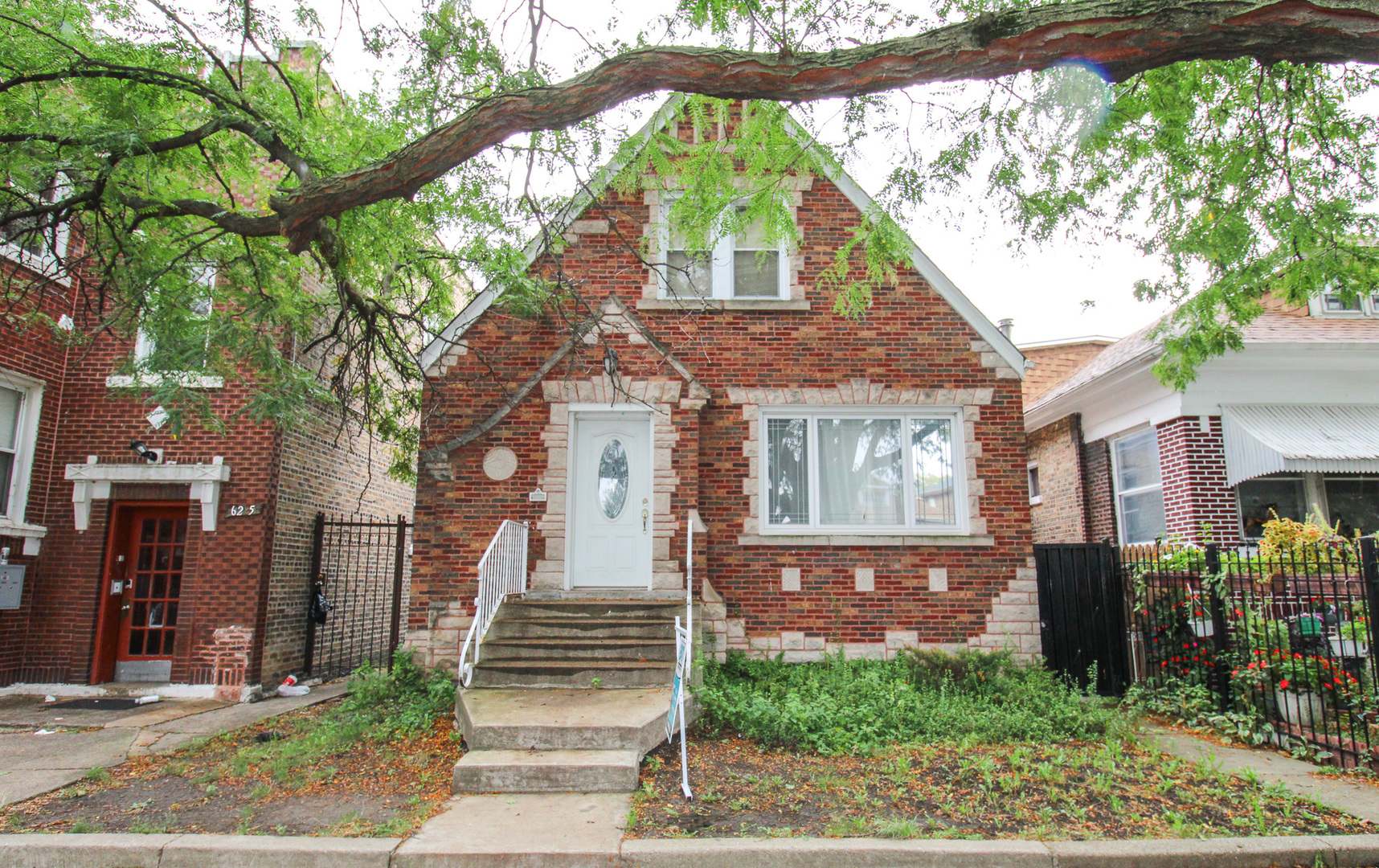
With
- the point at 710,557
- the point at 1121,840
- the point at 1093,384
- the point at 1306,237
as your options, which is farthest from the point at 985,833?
the point at 1093,384

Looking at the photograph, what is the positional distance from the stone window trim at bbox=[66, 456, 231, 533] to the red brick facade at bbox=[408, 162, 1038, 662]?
2.79 metres

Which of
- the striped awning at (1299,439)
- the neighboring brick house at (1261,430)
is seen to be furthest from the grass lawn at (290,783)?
the striped awning at (1299,439)

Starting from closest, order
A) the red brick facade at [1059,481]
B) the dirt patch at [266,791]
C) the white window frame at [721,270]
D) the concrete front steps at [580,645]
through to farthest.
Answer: the dirt patch at [266,791] → the concrete front steps at [580,645] → the white window frame at [721,270] → the red brick facade at [1059,481]

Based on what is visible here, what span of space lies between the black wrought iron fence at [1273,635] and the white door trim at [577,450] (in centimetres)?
550

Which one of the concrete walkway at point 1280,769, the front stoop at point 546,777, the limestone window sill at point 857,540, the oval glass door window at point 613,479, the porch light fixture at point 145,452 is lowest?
the concrete walkway at point 1280,769

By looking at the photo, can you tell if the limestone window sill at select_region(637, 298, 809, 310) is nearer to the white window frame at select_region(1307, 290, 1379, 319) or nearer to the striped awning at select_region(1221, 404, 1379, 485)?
the striped awning at select_region(1221, 404, 1379, 485)

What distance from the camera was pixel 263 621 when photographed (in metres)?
9.77

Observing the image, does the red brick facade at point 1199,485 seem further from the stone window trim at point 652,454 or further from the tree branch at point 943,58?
the tree branch at point 943,58

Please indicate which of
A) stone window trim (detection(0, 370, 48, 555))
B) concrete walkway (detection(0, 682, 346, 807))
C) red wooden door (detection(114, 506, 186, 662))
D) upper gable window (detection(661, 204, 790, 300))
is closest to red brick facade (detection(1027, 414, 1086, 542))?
upper gable window (detection(661, 204, 790, 300))

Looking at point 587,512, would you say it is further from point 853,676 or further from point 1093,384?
point 1093,384

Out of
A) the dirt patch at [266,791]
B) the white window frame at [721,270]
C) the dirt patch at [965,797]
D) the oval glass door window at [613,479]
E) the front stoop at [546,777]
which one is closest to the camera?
the dirt patch at [965,797]

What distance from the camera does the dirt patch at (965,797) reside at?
15.5 ft

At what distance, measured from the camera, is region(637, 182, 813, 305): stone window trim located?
9.65 m

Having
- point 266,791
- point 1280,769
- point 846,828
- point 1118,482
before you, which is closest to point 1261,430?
point 1118,482
